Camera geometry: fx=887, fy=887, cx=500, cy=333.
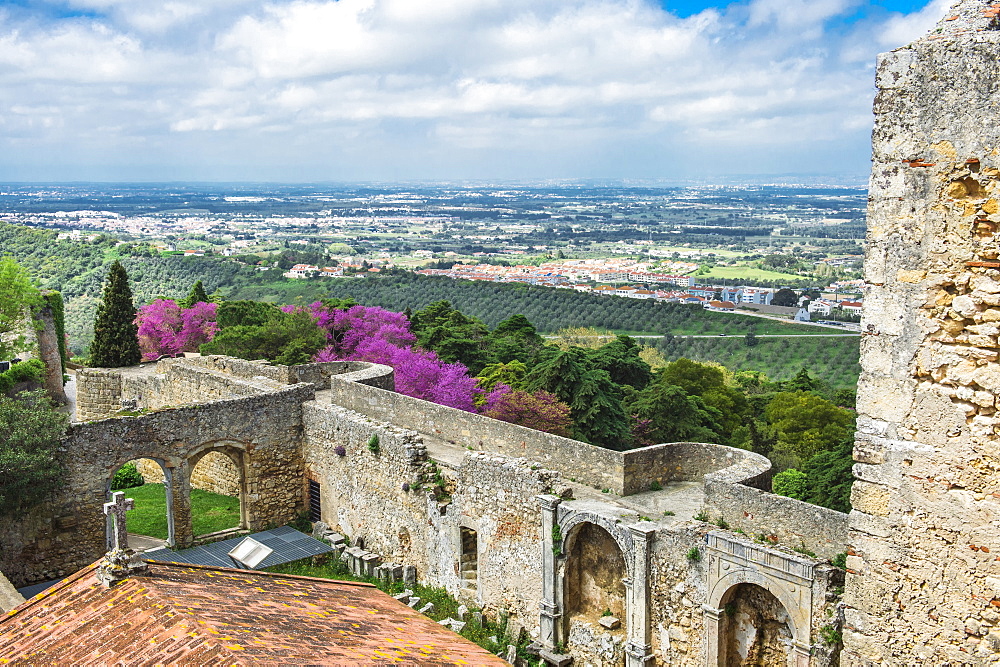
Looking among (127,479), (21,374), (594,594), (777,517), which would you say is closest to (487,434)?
(594,594)

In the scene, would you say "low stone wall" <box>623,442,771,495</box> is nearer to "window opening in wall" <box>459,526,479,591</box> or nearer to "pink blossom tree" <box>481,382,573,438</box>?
"window opening in wall" <box>459,526,479,591</box>

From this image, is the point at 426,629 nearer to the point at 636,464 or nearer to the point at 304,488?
the point at 636,464

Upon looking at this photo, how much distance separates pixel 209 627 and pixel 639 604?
20.6 feet

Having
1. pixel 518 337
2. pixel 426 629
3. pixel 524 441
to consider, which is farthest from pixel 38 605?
pixel 518 337

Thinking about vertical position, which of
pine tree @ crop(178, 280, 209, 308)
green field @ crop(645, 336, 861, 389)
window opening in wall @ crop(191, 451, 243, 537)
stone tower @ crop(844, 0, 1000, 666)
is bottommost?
green field @ crop(645, 336, 861, 389)

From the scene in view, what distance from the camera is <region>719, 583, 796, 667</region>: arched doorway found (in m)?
11.1

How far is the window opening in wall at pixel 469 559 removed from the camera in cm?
1516

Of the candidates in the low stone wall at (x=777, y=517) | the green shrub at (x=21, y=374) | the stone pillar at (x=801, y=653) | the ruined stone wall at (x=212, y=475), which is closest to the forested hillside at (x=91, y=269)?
the green shrub at (x=21, y=374)

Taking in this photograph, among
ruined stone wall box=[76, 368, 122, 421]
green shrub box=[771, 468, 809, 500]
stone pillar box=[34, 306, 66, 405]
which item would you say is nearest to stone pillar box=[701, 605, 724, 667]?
green shrub box=[771, 468, 809, 500]

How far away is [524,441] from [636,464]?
2332mm

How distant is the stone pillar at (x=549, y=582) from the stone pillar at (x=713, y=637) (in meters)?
2.68

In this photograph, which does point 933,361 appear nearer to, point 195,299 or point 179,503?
point 179,503

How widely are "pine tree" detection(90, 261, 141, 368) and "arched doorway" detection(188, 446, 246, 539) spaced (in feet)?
22.4

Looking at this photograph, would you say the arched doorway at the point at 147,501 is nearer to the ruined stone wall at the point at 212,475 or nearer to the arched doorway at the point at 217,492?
the ruined stone wall at the point at 212,475
